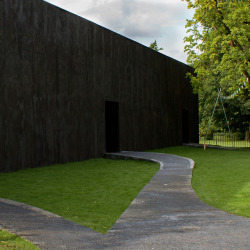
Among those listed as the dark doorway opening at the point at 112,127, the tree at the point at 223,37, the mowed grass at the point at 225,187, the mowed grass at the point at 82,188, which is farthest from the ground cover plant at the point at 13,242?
the tree at the point at 223,37

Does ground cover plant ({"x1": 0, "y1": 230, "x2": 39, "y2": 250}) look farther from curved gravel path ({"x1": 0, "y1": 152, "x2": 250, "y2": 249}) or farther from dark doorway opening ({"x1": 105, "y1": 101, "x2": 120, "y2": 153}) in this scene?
dark doorway opening ({"x1": 105, "y1": 101, "x2": 120, "y2": 153})

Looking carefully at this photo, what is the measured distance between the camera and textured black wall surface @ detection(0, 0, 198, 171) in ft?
33.6

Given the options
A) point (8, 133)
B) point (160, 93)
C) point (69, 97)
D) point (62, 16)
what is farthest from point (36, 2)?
point (160, 93)

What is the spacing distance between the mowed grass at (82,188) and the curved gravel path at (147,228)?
10.5 inches

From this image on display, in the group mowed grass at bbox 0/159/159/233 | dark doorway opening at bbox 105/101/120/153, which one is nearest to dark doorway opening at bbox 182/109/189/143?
dark doorway opening at bbox 105/101/120/153

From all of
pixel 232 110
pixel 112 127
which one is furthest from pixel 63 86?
pixel 232 110

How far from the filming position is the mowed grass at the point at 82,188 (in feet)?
16.9

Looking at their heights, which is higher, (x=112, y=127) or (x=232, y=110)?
(x=232, y=110)

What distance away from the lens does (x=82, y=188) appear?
7.48 m

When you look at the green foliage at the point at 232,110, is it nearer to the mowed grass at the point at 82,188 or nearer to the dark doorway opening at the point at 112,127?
the dark doorway opening at the point at 112,127

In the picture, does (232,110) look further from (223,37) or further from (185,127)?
(223,37)

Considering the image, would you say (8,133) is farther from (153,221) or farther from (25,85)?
(153,221)

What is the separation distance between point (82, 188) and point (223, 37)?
1424 cm

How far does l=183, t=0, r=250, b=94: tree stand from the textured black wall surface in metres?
3.81
